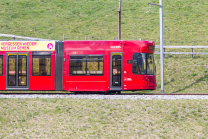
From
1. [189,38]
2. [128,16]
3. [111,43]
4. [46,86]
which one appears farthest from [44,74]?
[128,16]

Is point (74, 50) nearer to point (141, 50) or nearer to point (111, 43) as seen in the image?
point (111, 43)

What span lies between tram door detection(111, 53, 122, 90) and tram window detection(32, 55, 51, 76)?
375 cm

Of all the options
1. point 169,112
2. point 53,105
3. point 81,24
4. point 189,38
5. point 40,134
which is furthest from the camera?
point 81,24

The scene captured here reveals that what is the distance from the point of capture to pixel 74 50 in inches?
711

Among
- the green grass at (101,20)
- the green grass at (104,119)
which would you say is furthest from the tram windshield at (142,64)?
the green grass at (101,20)

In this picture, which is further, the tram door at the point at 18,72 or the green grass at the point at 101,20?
the green grass at the point at 101,20

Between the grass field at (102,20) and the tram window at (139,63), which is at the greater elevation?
the grass field at (102,20)

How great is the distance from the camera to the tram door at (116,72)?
17.6m

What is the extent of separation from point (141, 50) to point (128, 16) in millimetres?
24958

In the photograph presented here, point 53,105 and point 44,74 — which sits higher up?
point 44,74

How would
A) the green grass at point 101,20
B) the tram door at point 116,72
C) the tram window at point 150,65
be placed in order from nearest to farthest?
the tram door at point 116,72
the tram window at point 150,65
the green grass at point 101,20

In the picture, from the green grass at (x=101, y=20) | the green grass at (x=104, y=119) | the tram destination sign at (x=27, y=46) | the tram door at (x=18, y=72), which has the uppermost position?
the green grass at (x=101, y=20)

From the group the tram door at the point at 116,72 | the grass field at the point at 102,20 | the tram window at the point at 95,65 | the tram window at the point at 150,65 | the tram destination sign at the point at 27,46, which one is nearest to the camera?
the tram door at the point at 116,72

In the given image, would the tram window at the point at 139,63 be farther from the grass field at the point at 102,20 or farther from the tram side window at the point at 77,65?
the grass field at the point at 102,20
